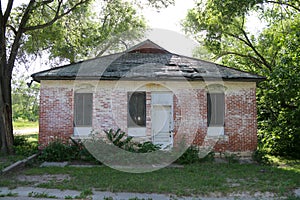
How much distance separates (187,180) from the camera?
8.50 metres

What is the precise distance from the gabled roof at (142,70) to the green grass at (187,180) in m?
3.94

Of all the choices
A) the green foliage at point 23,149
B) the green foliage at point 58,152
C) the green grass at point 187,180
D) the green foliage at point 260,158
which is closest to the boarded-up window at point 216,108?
the green foliage at point 260,158

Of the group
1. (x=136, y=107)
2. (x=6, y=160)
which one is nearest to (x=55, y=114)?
(x=6, y=160)

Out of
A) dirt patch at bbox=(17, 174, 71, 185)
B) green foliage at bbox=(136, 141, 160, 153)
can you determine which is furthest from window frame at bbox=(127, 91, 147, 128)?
dirt patch at bbox=(17, 174, 71, 185)

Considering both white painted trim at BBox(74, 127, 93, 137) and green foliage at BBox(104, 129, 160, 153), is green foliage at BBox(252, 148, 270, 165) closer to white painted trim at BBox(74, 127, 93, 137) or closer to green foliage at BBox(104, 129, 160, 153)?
green foliage at BBox(104, 129, 160, 153)

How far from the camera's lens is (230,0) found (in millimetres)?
14047

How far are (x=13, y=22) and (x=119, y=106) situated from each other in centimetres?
929

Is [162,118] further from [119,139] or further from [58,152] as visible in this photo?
[58,152]

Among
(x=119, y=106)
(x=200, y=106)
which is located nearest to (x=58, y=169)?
(x=119, y=106)

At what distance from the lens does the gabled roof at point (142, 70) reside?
12.5 metres

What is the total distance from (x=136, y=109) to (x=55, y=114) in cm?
346

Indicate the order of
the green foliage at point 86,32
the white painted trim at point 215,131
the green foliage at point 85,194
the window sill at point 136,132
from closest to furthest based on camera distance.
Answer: the green foliage at point 85,194 < the window sill at point 136,132 < the white painted trim at point 215,131 < the green foliage at point 86,32

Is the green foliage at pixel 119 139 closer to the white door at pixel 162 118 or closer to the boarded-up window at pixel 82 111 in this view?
the boarded-up window at pixel 82 111

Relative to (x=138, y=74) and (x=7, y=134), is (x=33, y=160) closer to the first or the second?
(x=7, y=134)
